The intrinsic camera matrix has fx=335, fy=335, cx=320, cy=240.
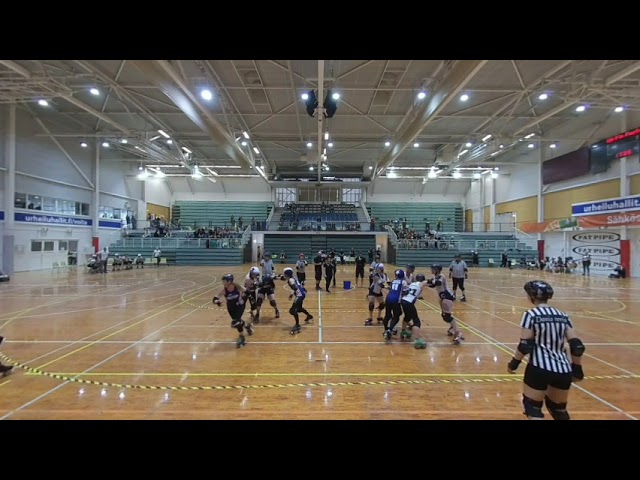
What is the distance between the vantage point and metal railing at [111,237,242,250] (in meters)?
32.3

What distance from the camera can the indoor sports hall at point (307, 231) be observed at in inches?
221

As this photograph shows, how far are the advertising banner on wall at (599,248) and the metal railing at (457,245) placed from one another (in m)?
5.65

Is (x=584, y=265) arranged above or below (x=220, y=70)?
below

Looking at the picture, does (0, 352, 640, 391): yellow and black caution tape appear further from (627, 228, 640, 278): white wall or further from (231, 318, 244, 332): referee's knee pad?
(627, 228, 640, 278): white wall

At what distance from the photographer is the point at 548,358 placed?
338cm

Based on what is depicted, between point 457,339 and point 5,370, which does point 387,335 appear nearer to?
point 457,339

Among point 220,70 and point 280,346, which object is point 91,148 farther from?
point 280,346

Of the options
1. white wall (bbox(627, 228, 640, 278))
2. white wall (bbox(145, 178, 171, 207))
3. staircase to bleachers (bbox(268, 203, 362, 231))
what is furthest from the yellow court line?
→ white wall (bbox(145, 178, 171, 207))

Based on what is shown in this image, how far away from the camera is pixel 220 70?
17.6m

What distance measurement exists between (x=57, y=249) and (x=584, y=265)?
4208 cm

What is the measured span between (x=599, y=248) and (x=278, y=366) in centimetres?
2939

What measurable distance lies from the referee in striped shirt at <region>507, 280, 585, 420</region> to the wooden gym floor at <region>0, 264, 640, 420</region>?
51.5 inches

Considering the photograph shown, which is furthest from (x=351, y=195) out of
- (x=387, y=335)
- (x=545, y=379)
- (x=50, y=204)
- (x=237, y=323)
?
(x=545, y=379)

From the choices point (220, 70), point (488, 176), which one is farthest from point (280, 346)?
point (488, 176)
